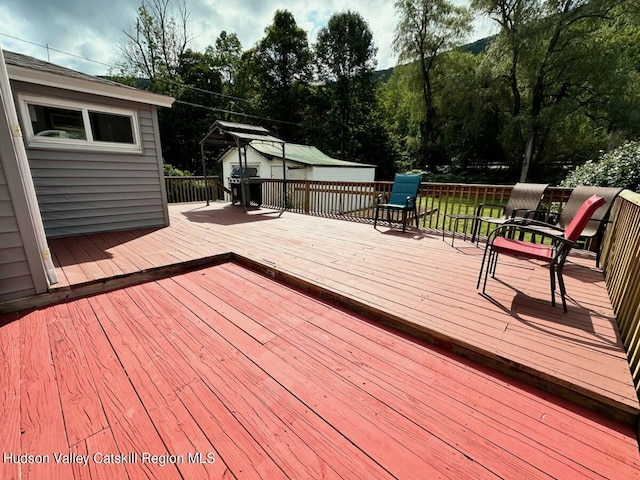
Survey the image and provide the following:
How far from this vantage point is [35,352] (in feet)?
5.63

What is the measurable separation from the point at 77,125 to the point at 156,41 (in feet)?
64.3

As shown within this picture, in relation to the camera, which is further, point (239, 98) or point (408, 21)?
point (239, 98)

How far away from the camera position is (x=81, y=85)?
12.1ft

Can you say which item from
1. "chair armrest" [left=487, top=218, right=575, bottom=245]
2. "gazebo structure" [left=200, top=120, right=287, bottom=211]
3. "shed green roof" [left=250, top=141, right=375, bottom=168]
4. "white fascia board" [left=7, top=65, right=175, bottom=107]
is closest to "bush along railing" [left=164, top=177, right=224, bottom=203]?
"gazebo structure" [left=200, top=120, right=287, bottom=211]

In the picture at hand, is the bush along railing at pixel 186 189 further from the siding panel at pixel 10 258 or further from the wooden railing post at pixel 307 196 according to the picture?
the siding panel at pixel 10 258

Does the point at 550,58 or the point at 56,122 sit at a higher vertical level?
the point at 550,58

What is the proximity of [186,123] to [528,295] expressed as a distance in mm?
21231

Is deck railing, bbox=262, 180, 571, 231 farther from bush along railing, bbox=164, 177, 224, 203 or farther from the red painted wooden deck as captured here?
the red painted wooden deck

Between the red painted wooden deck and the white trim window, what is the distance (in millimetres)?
2959

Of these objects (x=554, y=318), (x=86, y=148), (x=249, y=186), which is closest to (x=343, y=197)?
(x=249, y=186)

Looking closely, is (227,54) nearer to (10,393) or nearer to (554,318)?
(10,393)

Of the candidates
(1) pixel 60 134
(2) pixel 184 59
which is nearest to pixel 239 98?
(2) pixel 184 59

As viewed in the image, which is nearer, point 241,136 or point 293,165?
point 241,136

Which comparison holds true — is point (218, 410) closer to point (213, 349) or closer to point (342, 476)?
point (213, 349)
